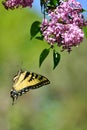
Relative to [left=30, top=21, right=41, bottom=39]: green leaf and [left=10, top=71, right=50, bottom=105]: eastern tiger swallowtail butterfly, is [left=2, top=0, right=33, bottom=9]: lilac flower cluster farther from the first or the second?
[left=10, top=71, right=50, bottom=105]: eastern tiger swallowtail butterfly

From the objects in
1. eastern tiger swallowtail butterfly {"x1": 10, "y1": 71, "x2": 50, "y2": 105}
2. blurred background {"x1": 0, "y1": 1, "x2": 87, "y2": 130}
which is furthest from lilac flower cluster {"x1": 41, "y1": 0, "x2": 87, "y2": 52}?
blurred background {"x1": 0, "y1": 1, "x2": 87, "y2": 130}

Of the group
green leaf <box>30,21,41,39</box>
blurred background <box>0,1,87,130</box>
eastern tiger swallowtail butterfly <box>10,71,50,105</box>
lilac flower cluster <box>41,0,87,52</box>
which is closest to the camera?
lilac flower cluster <box>41,0,87,52</box>

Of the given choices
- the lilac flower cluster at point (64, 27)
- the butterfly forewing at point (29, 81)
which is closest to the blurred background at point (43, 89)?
the butterfly forewing at point (29, 81)

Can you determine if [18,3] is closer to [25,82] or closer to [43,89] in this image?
[25,82]

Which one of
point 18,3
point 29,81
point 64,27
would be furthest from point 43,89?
point 64,27

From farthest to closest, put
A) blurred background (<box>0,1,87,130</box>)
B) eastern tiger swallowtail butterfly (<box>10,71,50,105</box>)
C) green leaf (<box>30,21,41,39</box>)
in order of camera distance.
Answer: blurred background (<box>0,1,87,130</box>)
eastern tiger swallowtail butterfly (<box>10,71,50,105</box>)
green leaf (<box>30,21,41,39</box>)

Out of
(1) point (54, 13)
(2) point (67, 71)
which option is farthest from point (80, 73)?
(1) point (54, 13)

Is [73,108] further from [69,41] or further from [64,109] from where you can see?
[69,41]
